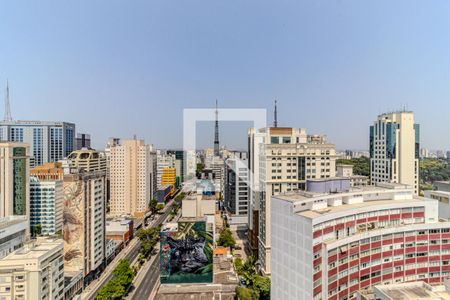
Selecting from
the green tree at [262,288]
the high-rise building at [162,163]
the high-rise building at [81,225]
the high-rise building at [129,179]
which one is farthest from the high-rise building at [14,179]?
the high-rise building at [162,163]

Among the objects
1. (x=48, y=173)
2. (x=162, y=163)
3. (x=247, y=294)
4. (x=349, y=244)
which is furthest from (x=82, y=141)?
(x=349, y=244)

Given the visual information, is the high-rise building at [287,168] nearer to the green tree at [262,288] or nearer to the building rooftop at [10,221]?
the green tree at [262,288]

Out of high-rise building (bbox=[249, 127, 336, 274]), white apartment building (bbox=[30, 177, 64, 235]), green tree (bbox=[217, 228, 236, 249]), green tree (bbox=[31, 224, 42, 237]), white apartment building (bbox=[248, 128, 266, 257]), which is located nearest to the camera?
high-rise building (bbox=[249, 127, 336, 274])

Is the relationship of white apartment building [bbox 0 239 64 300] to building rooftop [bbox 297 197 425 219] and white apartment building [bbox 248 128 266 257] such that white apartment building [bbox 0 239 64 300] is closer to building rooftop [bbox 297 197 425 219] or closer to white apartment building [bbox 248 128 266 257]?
building rooftop [bbox 297 197 425 219]

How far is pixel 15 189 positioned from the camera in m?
12.3

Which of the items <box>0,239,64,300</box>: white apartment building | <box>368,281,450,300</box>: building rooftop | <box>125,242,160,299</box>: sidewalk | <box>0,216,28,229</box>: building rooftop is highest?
<box>0,216,28,229</box>: building rooftop

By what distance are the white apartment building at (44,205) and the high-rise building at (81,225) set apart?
4916 mm

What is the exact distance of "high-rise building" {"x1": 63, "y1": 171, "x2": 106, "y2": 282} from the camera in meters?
9.01

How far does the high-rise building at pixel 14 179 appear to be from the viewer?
11961 mm

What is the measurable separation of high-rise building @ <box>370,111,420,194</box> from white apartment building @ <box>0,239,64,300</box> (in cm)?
1209

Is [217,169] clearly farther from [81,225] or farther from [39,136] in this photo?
[81,225]

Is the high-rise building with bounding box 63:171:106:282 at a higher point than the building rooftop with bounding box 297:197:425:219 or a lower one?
lower

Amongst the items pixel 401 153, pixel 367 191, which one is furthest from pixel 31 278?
pixel 401 153

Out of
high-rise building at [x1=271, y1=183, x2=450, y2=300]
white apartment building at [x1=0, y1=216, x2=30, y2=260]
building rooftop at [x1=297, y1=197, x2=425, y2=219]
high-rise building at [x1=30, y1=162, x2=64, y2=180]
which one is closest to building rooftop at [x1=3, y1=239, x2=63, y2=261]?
white apartment building at [x1=0, y1=216, x2=30, y2=260]
